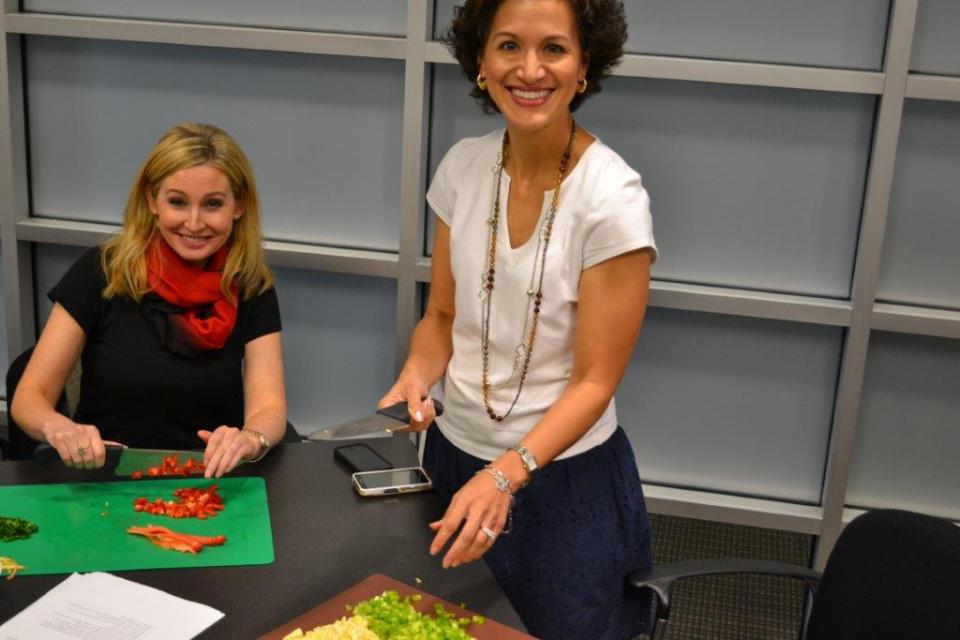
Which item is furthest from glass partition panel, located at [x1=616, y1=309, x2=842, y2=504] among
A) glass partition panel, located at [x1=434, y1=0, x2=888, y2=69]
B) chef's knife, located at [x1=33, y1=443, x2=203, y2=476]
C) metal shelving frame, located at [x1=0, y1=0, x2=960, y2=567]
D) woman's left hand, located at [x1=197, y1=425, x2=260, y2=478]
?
chef's knife, located at [x1=33, y1=443, x2=203, y2=476]

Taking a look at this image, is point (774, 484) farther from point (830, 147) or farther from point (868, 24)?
point (868, 24)

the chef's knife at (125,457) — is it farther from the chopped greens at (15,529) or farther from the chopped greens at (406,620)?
the chopped greens at (406,620)

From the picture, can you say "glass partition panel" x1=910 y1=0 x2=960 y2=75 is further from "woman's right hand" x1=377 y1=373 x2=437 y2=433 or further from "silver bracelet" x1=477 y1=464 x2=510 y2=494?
"silver bracelet" x1=477 y1=464 x2=510 y2=494

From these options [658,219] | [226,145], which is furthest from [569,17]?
[658,219]

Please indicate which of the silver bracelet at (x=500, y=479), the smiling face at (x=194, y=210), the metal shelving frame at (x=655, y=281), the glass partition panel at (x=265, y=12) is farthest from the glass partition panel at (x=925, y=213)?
the smiling face at (x=194, y=210)

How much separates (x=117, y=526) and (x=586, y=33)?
1186mm

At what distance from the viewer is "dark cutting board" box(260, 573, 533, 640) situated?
1.46m

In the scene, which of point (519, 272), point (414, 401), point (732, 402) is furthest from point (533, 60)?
point (732, 402)

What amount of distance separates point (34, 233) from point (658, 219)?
189cm

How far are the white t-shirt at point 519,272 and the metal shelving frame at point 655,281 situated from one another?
0.80 meters

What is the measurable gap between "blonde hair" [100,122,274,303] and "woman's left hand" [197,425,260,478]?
1.48ft

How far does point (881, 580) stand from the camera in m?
1.68

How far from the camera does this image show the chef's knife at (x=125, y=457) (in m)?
1.92

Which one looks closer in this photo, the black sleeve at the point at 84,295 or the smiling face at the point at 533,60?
the smiling face at the point at 533,60
